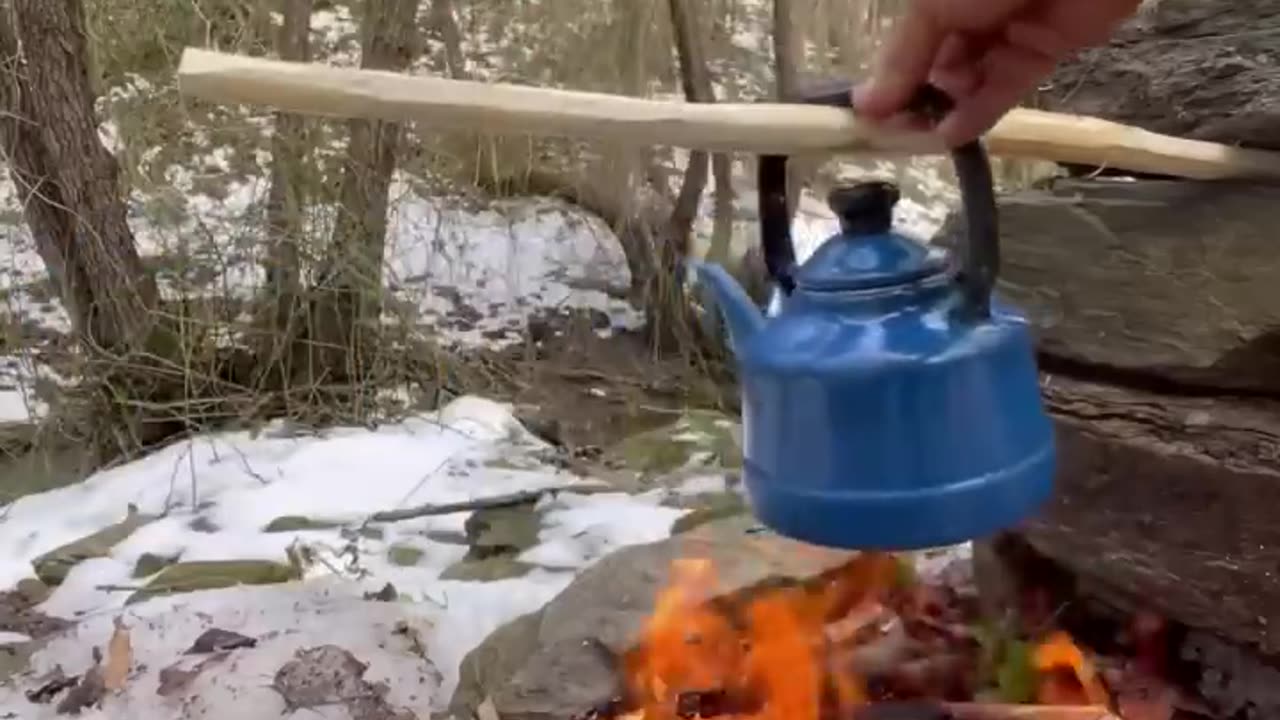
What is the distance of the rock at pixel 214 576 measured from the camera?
7.57ft

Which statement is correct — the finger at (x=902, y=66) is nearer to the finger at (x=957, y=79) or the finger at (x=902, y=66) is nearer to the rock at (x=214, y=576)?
the finger at (x=957, y=79)

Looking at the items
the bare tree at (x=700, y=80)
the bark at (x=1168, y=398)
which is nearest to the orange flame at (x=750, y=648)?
the bark at (x=1168, y=398)

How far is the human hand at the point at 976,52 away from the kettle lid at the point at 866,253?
7 cm

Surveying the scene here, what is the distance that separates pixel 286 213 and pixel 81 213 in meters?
0.49

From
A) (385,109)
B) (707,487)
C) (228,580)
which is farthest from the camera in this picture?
(707,487)

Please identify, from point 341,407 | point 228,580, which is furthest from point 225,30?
point 228,580

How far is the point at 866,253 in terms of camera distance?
102 cm

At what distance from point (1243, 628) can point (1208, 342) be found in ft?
0.94

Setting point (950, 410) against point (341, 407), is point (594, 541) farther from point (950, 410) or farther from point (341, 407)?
point (950, 410)

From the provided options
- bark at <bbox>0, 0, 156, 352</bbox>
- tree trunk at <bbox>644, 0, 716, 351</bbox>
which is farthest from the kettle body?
tree trunk at <bbox>644, 0, 716, 351</bbox>

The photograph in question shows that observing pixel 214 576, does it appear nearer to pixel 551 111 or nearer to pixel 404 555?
pixel 404 555

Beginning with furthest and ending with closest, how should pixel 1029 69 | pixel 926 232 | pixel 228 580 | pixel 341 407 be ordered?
pixel 926 232, pixel 341 407, pixel 228 580, pixel 1029 69

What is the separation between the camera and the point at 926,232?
473 centimetres

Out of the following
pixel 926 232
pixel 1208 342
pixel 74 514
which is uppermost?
pixel 1208 342
